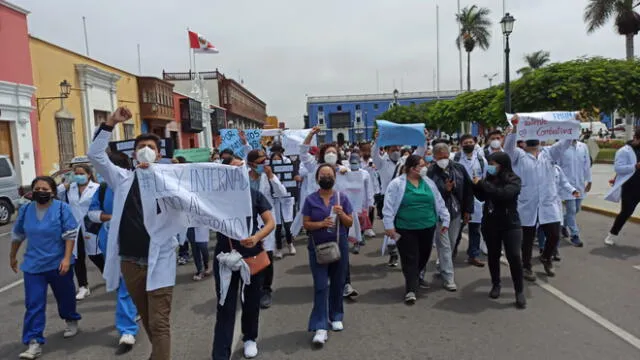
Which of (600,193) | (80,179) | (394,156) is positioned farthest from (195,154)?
(600,193)

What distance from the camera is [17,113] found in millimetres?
19156

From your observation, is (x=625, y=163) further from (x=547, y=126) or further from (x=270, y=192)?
(x=270, y=192)

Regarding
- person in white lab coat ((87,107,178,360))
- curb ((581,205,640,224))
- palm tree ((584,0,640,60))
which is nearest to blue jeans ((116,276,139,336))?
person in white lab coat ((87,107,178,360))

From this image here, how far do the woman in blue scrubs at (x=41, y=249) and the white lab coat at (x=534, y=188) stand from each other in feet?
17.0

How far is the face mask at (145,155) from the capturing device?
3631 millimetres

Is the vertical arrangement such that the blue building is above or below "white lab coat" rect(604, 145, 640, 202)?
above

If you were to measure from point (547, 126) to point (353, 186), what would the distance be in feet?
8.57

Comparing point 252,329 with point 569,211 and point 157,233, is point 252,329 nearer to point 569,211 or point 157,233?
point 157,233

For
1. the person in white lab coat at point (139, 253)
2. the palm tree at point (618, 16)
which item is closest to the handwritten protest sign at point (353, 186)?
the person in white lab coat at point (139, 253)

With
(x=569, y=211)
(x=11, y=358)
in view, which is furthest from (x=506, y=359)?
(x=569, y=211)

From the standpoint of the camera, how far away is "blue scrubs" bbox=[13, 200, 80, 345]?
4.45 metres

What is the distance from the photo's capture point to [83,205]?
6.11 m

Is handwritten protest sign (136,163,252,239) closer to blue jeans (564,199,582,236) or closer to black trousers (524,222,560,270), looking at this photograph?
black trousers (524,222,560,270)

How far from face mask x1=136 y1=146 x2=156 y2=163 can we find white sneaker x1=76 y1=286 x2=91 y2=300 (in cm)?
355
